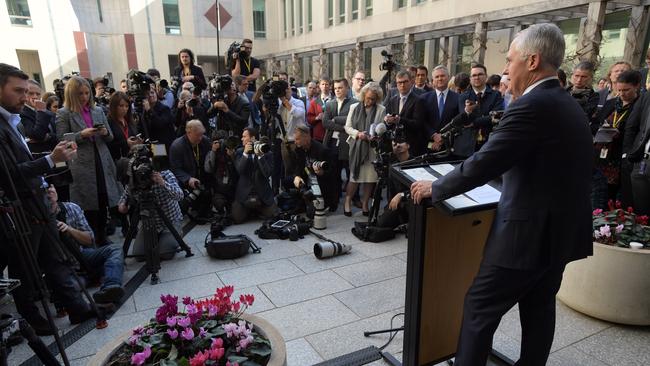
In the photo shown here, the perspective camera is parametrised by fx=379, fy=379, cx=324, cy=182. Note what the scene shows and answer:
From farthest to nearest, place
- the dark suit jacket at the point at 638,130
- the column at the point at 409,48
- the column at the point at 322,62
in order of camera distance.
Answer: the column at the point at 322,62 < the column at the point at 409,48 < the dark suit jacket at the point at 638,130

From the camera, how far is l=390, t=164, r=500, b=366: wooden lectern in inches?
70.7

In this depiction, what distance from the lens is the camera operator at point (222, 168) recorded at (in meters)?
4.74

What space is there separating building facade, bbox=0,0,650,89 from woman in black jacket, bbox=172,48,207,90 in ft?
1.78

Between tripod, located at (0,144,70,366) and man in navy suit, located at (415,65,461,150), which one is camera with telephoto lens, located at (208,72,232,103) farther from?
tripod, located at (0,144,70,366)

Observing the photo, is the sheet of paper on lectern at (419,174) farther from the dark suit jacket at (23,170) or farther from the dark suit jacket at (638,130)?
the dark suit jacket at (638,130)

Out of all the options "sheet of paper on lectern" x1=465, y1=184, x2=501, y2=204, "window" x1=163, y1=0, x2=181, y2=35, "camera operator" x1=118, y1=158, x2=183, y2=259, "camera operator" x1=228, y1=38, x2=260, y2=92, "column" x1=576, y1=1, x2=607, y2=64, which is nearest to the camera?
"sheet of paper on lectern" x1=465, y1=184, x2=501, y2=204

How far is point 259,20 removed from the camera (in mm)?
22516

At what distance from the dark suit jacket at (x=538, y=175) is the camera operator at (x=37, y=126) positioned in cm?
446

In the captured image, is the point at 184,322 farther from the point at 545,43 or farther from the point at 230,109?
the point at 230,109

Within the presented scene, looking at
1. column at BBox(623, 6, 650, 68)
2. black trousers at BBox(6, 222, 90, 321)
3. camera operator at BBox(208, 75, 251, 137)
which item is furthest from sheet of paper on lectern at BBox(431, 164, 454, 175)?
column at BBox(623, 6, 650, 68)

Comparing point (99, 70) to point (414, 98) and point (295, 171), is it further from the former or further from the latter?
point (414, 98)

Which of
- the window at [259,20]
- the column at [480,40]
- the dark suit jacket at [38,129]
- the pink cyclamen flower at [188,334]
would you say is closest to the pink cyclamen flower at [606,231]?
the pink cyclamen flower at [188,334]

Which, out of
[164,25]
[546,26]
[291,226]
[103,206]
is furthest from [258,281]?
[164,25]

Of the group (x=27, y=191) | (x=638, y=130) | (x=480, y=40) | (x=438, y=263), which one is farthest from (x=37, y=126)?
(x=480, y=40)
